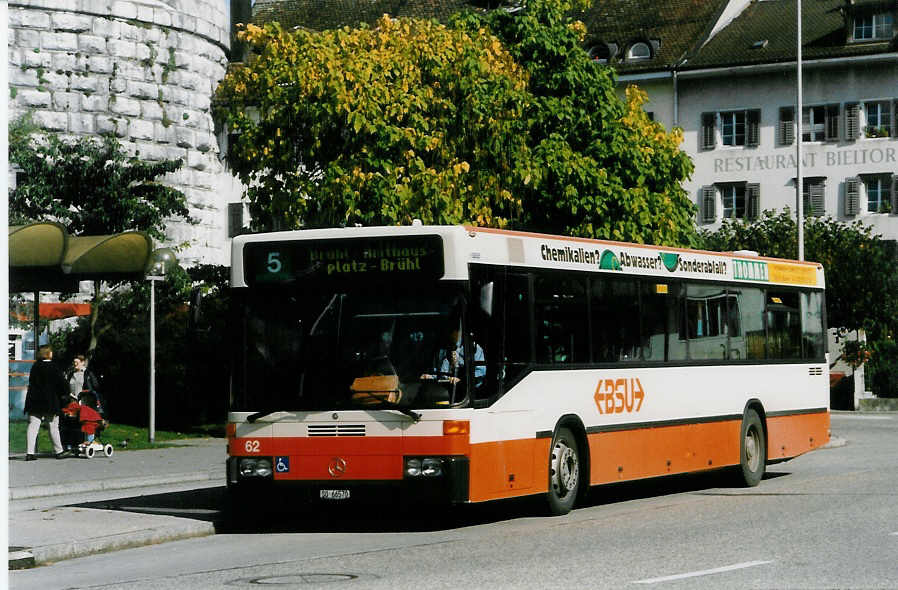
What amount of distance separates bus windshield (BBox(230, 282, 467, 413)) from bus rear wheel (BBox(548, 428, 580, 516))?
5.79ft

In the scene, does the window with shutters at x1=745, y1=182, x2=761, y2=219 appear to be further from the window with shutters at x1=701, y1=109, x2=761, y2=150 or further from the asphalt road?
the asphalt road

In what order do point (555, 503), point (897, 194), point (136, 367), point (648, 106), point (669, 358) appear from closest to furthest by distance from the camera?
point (555, 503) < point (669, 358) < point (136, 367) < point (897, 194) < point (648, 106)

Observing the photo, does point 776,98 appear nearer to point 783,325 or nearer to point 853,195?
point 853,195

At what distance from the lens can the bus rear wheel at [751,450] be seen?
1936 cm

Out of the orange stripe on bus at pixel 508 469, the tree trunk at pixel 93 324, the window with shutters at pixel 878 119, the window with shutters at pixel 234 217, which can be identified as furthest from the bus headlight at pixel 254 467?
the window with shutters at pixel 234 217

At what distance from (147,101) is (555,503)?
1395 inches

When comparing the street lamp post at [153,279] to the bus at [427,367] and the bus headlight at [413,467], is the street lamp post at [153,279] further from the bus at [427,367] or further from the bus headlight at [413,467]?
the bus headlight at [413,467]

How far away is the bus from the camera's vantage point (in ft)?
45.7

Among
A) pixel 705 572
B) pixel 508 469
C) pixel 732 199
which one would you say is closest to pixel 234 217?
pixel 732 199

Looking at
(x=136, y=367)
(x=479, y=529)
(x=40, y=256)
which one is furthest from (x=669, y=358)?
(x=136, y=367)

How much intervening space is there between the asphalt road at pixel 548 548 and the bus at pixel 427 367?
1.58 ft

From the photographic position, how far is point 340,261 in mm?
14352

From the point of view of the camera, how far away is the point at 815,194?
196 feet

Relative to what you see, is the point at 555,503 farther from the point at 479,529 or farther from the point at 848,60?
the point at 848,60
